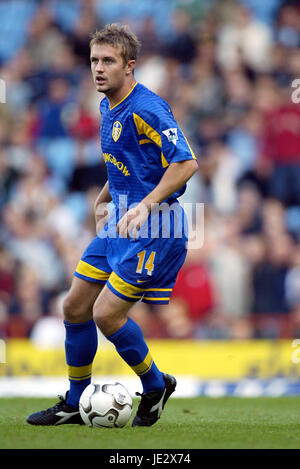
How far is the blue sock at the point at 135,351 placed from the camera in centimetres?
542

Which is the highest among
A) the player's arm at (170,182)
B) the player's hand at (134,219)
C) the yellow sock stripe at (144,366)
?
the player's arm at (170,182)

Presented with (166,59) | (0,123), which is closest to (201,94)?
(166,59)

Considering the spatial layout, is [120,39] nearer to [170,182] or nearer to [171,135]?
[171,135]

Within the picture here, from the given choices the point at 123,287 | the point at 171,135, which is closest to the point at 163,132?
the point at 171,135

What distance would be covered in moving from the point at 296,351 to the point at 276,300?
0.97 metres

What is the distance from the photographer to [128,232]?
16.9 ft

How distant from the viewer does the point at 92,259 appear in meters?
5.65

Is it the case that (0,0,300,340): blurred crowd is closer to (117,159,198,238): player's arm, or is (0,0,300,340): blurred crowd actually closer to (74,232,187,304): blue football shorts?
(74,232,187,304): blue football shorts

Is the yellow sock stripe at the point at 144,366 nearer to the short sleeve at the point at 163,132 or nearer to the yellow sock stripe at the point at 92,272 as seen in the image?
the yellow sock stripe at the point at 92,272

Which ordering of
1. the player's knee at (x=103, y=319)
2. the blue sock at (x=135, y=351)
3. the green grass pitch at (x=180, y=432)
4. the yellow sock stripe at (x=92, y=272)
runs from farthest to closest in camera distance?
the yellow sock stripe at (x=92, y=272) < the blue sock at (x=135, y=351) < the player's knee at (x=103, y=319) < the green grass pitch at (x=180, y=432)

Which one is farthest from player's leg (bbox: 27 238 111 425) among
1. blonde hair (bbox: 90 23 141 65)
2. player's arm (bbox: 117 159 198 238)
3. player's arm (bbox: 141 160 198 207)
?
blonde hair (bbox: 90 23 141 65)

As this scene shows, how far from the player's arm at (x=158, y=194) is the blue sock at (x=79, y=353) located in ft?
2.89

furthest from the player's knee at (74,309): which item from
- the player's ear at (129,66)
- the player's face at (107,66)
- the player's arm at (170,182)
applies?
the player's ear at (129,66)
